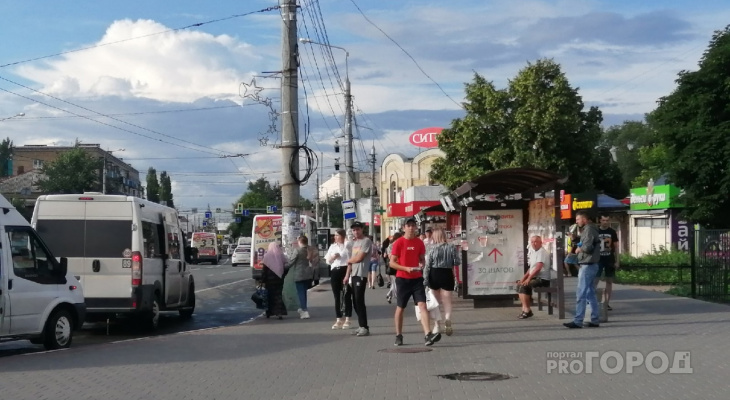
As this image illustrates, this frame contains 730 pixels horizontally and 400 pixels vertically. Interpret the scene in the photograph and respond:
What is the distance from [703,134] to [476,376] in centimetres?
3144

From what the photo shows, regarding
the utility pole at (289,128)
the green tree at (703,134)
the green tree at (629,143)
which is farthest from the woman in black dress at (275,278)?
the green tree at (629,143)

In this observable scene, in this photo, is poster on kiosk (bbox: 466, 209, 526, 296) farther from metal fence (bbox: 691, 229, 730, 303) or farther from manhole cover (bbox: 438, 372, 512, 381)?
manhole cover (bbox: 438, 372, 512, 381)

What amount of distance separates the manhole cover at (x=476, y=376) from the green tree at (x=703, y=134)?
99.3 feet

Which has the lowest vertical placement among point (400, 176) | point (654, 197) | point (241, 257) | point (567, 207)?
point (241, 257)

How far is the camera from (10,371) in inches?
442

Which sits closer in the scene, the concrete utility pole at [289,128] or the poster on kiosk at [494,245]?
the poster on kiosk at [494,245]

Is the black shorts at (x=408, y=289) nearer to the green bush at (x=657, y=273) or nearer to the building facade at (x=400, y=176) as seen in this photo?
the green bush at (x=657, y=273)

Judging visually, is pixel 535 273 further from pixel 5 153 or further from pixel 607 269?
pixel 5 153

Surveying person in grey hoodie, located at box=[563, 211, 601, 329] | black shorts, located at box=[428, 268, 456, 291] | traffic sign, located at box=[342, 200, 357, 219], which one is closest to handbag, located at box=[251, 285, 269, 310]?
black shorts, located at box=[428, 268, 456, 291]

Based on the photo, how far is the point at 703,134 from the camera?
1513 inches

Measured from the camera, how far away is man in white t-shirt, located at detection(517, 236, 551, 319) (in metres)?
16.3

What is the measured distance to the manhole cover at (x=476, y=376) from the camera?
9.97 m

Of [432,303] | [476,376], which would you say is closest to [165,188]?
[432,303]

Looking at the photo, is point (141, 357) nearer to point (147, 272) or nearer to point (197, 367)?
point (197, 367)
